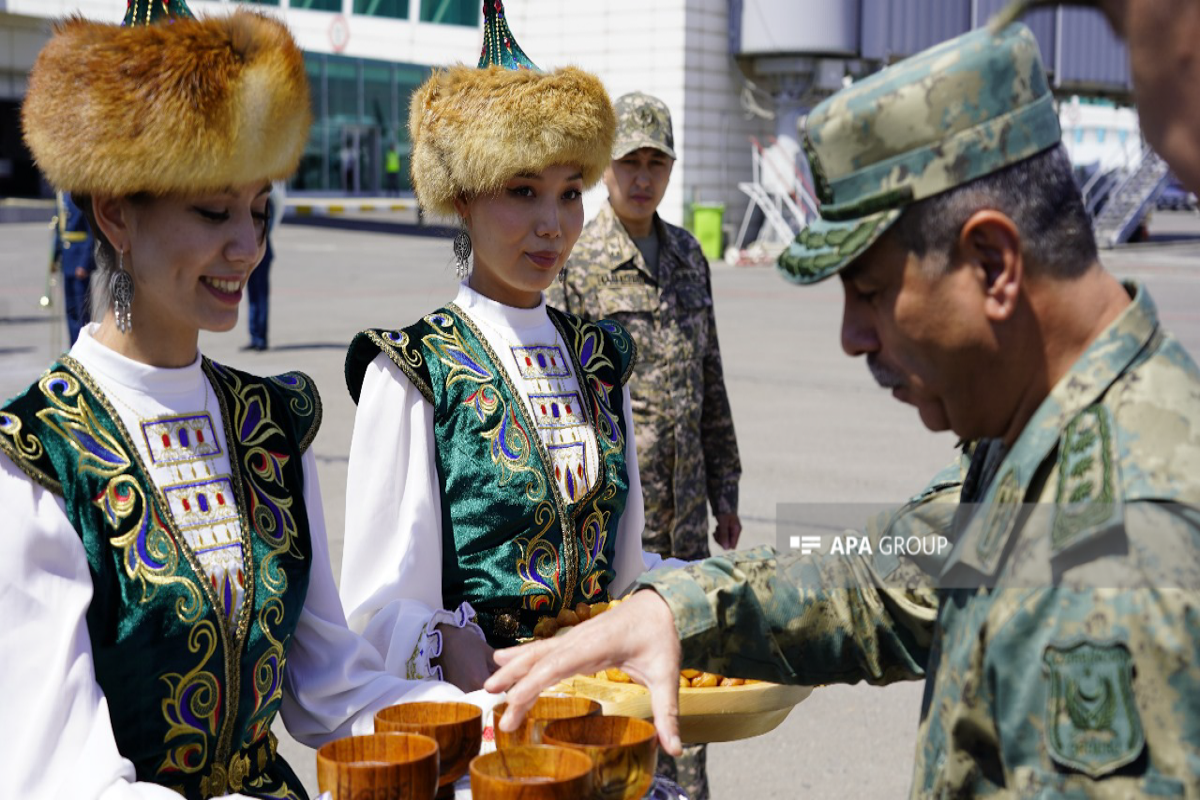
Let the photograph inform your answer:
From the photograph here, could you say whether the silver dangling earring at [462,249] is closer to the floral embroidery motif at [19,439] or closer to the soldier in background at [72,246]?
the floral embroidery motif at [19,439]

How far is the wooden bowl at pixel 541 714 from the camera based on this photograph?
74.6 inches

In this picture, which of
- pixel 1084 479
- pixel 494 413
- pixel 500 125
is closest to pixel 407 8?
pixel 500 125

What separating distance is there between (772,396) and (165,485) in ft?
29.2

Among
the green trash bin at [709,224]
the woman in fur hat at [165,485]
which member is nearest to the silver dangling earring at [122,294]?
the woman in fur hat at [165,485]

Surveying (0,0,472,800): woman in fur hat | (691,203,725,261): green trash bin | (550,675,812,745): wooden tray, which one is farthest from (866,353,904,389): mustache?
(691,203,725,261): green trash bin

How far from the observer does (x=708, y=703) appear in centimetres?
246

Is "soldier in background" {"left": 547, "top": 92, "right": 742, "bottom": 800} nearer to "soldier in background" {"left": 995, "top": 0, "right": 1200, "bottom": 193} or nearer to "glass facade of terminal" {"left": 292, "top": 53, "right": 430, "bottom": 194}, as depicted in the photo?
"soldier in background" {"left": 995, "top": 0, "right": 1200, "bottom": 193}

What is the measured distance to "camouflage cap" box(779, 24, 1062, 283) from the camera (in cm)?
151

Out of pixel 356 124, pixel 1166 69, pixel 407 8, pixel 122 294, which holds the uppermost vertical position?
pixel 407 8

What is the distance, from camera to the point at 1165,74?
128cm

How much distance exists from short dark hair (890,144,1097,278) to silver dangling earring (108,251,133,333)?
145 cm

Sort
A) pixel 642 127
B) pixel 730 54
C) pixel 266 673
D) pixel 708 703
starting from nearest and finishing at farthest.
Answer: pixel 266 673 < pixel 708 703 < pixel 642 127 < pixel 730 54

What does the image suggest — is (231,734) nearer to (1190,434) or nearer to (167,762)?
(167,762)

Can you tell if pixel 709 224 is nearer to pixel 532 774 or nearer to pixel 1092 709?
pixel 532 774
